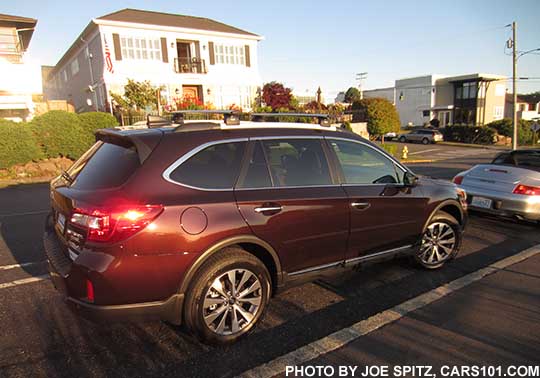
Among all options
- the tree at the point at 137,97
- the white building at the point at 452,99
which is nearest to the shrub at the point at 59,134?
the tree at the point at 137,97

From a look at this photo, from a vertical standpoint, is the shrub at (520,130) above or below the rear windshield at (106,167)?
below

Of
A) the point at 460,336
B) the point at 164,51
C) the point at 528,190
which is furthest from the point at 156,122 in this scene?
the point at 164,51

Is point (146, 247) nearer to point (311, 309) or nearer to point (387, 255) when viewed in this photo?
point (311, 309)

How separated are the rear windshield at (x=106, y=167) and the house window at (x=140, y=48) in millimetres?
22613

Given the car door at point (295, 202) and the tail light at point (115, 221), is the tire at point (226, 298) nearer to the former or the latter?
the car door at point (295, 202)

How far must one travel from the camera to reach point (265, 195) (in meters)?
2.93

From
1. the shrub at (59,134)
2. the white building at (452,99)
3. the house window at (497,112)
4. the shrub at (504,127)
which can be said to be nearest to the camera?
the shrub at (59,134)

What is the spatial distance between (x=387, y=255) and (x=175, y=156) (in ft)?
8.16

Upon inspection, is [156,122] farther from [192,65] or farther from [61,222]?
[192,65]

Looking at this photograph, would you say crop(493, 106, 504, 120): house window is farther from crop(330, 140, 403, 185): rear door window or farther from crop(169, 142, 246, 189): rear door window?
crop(169, 142, 246, 189): rear door window

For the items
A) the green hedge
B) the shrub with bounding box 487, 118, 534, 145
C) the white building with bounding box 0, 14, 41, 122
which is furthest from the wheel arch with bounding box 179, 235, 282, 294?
the shrub with bounding box 487, 118, 534, 145

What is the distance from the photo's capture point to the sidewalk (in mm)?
2633

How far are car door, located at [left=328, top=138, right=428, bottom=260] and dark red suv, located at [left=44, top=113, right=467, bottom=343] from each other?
0.05 ft

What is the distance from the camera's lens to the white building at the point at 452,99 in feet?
156
